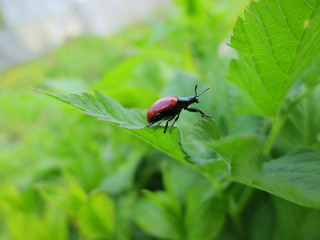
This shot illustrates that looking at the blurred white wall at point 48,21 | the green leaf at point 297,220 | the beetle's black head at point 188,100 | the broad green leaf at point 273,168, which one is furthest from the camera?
the blurred white wall at point 48,21

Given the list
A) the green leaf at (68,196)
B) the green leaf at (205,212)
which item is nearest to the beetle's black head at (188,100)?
the green leaf at (205,212)

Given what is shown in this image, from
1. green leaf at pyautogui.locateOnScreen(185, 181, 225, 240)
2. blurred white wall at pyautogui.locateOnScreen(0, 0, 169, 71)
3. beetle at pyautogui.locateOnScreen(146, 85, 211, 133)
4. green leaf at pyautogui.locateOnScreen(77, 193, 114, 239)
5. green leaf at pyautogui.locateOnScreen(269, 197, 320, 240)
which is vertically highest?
blurred white wall at pyautogui.locateOnScreen(0, 0, 169, 71)

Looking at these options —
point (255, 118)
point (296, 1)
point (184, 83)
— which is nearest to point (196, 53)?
point (184, 83)

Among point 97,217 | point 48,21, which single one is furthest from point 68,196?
point 48,21

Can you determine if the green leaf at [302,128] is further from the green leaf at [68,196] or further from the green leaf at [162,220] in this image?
the green leaf at [68,196]

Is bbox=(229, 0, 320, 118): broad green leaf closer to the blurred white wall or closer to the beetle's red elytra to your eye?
the beetle's red elytra

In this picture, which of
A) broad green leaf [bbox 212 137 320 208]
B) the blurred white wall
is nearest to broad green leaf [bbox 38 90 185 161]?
broad green leaf [bbox 212 137 320 208]

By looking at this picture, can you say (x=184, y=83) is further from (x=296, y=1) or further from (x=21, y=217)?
(x=21, y=217)
